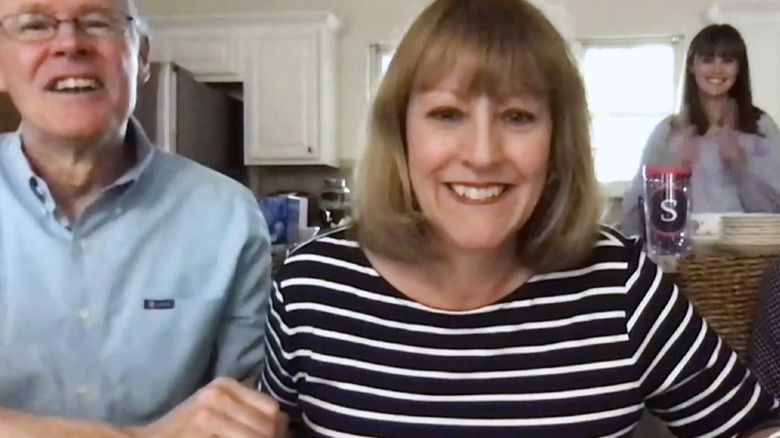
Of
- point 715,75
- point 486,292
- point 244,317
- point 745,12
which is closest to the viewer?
point 486,292

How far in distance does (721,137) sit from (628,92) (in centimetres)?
196

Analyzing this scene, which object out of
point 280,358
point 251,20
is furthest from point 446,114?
point 251,20

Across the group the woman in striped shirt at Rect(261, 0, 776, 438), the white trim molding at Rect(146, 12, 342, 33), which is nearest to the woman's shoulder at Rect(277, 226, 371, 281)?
the woman in striped shirt at Rect(261, 0, 776, 438)

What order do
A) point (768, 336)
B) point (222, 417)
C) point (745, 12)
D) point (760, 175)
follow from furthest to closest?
1. point (745, 12)
2. point (760, 175)
3. point (768, 336)
4. point (222, 417)

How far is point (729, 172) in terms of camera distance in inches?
109

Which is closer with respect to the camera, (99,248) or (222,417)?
(222,417)

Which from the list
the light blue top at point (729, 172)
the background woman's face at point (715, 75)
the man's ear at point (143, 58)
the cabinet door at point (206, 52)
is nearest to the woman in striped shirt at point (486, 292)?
the man's ear at point (143, 58)

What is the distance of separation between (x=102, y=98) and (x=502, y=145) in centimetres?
51

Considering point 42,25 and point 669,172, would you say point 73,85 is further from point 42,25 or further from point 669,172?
point 669,172

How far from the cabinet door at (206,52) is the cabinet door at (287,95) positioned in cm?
10

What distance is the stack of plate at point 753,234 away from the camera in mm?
1685

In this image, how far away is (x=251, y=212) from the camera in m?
1.28

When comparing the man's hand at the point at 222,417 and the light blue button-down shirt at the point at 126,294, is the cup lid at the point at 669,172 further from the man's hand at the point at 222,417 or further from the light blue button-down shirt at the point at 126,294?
the man's hand at the point at 222,417

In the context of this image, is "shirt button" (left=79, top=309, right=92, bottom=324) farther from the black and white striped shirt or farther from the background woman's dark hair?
the background woman's dark hair
